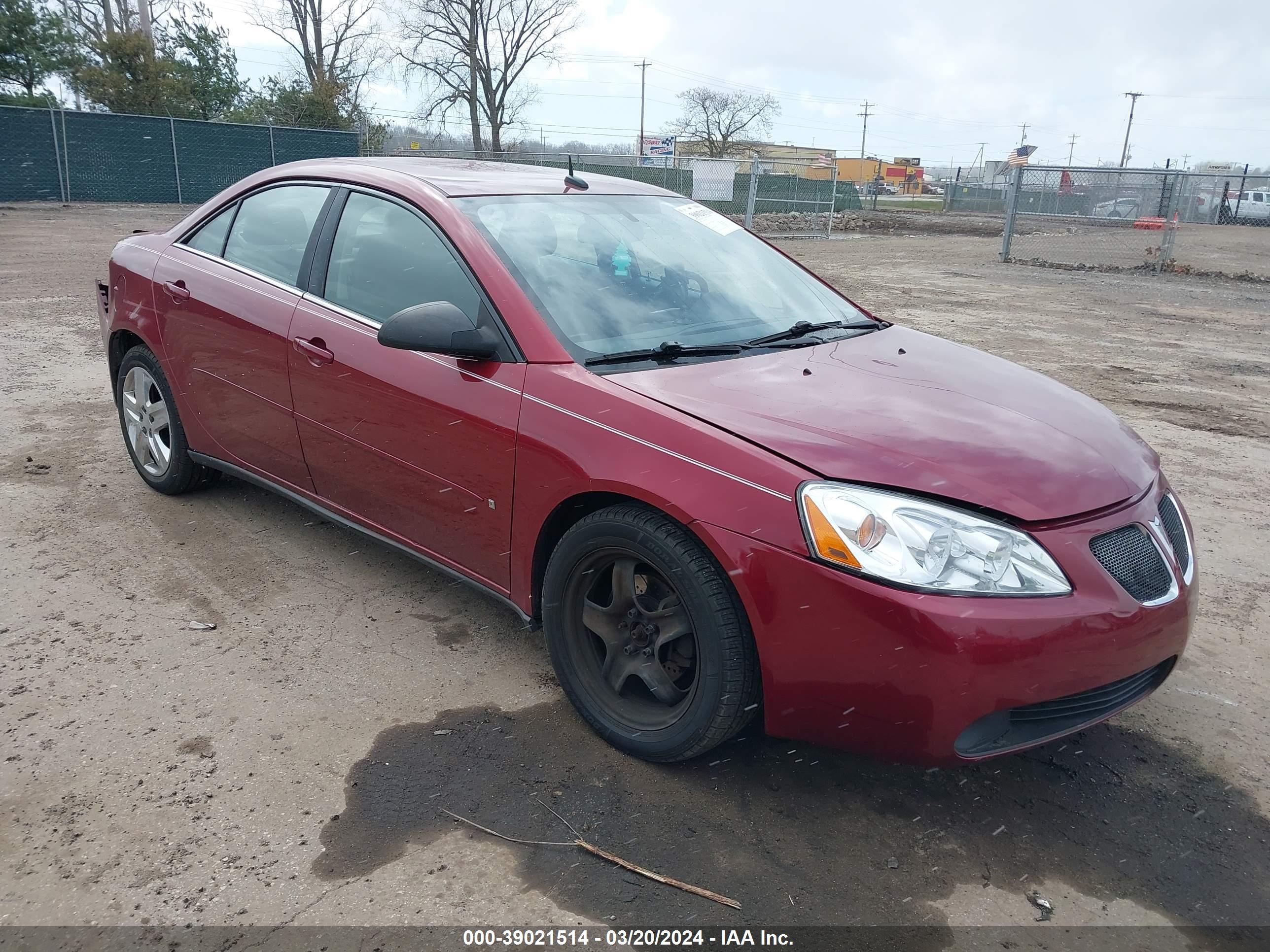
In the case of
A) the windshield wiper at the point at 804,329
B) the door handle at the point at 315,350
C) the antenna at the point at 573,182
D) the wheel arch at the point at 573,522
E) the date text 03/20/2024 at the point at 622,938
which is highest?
the antenna at the point at 573,182

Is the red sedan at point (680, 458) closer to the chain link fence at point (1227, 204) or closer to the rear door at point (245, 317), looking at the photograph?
the rear door at point (245, 317)

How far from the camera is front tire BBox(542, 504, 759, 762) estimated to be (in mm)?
2484

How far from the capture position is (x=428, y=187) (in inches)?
136

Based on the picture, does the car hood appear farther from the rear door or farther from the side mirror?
the rear door

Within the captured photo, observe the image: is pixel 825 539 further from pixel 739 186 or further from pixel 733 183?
pixel 739 186

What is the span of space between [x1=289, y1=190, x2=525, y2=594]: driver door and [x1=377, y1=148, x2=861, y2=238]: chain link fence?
19.6 metres

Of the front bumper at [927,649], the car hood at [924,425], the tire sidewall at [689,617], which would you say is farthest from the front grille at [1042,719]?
the tire sidewall at [689,617]

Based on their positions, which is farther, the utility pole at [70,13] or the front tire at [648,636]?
the utility pole at [70,13]

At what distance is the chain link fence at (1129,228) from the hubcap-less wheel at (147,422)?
1588 centimetres

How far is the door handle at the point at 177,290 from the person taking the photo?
4.24 m

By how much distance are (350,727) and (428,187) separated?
6.20 ft

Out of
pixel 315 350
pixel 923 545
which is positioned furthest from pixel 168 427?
pixel 923 545

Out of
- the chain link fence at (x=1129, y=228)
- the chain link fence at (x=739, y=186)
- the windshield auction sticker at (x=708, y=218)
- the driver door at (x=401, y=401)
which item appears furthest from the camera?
the chain link fence at (x=739, y=186)

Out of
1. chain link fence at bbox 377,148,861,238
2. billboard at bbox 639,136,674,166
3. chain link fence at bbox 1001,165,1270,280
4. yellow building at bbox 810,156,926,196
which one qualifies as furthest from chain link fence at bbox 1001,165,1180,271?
yellow building at bbox 810,156,926,196
